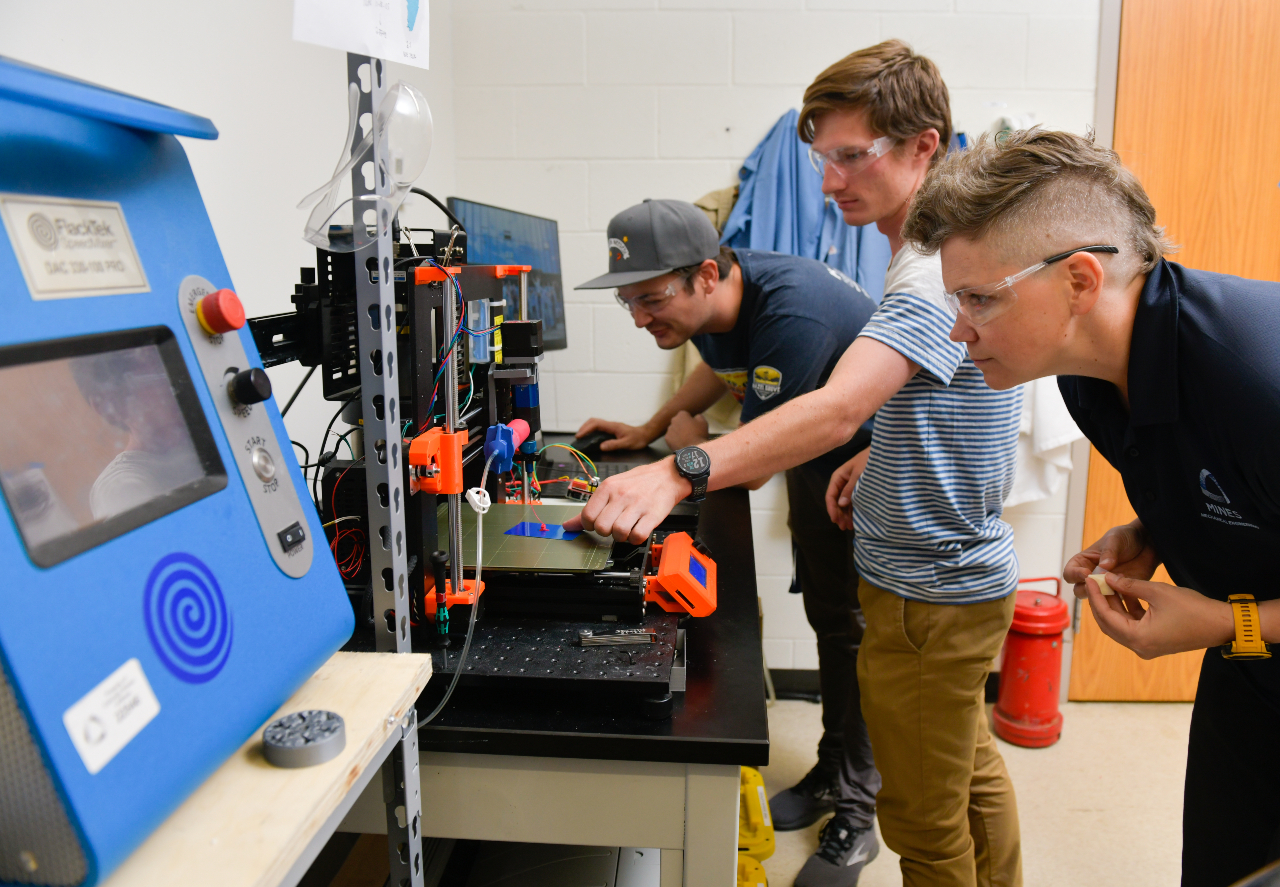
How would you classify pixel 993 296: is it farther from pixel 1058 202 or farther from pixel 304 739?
pixel 304 739

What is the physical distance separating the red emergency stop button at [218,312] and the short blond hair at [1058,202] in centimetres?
85

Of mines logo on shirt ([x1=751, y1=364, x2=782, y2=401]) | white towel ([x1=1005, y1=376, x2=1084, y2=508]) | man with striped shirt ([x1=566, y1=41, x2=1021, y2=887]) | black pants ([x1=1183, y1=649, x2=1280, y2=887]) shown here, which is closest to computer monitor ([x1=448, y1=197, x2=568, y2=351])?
mines logo on shirt ([x1=751, y1=364, x2=782, y2=401])

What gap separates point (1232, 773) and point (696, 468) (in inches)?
33.7

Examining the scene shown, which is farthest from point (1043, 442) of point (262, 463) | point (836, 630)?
point (262, 463)

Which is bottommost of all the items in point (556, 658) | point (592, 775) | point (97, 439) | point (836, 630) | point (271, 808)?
point (836, 630)

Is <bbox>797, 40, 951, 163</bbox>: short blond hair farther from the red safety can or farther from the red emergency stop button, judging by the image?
the red safety can

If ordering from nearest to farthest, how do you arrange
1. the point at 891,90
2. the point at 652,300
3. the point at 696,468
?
the point at 696,468 < the point at 891,90 < the point at 652,300

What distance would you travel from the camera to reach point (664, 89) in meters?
2.56

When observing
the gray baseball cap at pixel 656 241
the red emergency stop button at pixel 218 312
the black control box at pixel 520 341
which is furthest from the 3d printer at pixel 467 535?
the gray baseball cap at pixel 656 241

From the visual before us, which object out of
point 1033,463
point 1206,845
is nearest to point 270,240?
point 1206,845

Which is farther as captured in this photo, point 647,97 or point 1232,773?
point 647,97

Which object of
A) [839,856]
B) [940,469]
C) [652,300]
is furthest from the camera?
[839,856]

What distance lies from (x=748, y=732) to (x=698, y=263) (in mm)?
1094

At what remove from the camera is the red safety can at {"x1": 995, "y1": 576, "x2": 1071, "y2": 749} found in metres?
2.52
